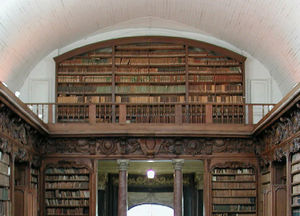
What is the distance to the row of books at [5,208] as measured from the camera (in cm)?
958

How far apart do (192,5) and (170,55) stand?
6.28 feet

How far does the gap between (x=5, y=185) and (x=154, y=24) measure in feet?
18.7

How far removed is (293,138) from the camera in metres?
9.89

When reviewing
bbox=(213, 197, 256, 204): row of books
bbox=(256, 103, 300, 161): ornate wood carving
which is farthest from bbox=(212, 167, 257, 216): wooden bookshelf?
bbox=(256, 103, 300, 161): ornate wood carving

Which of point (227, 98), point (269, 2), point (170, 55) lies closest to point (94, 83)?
point (170, 55)

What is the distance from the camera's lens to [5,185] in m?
9.80

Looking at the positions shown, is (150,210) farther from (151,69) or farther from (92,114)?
(92,114)

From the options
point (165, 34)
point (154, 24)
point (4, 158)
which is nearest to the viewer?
point (4, 158)

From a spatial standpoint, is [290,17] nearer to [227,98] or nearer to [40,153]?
[227,98]

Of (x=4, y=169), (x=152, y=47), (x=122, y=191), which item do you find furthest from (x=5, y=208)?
(x=152, y=47)

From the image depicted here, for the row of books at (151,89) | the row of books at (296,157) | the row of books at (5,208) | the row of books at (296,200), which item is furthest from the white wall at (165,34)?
the row of books at (5,208)

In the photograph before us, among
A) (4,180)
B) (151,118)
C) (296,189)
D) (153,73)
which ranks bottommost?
(296,189)

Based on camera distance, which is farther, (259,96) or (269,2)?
(259,96)

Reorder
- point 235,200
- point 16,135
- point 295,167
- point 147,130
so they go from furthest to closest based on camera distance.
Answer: point 235,200 → point 147,130 → point 16,135 → point 295,167
